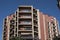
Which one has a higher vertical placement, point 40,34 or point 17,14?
point 17,14

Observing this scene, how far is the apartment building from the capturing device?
98.6 m

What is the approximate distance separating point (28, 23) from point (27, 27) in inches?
73.5

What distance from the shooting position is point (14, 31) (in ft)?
335

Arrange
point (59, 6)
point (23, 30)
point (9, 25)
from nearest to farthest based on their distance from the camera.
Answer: point (59, 6), point (23, 30), point (9, 25)

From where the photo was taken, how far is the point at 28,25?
10000 cm

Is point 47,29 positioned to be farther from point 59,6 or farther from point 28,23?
point 59,6

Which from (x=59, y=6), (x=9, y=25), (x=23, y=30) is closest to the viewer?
(x=59, y=6)

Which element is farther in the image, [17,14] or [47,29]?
[47,29]

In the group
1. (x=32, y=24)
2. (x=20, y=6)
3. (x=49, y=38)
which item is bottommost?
(x=49, y=38)

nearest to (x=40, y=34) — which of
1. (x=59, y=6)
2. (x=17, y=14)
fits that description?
(x=17, y=14)

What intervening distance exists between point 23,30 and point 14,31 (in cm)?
540

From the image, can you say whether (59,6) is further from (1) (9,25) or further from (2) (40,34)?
(1) (9,25)

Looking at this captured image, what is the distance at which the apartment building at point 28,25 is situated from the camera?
323 ft

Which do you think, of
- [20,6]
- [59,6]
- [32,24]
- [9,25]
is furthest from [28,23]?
Answer: [59,6]
